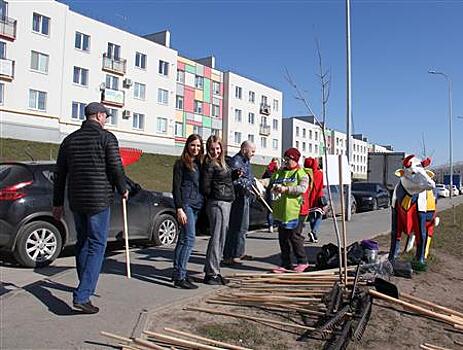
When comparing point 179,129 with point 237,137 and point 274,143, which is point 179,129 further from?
point 274,143

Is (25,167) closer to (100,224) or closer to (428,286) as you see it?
(100,224)

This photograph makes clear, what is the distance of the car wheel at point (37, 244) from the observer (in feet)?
25.7

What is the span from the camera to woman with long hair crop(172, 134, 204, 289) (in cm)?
612

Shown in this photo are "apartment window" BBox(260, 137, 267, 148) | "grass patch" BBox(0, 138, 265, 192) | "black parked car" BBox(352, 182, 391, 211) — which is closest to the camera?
"black parked car" BBox(352, 182, 391, 211)

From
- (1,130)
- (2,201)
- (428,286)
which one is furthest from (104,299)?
(1,130)

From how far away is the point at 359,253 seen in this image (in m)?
7.19

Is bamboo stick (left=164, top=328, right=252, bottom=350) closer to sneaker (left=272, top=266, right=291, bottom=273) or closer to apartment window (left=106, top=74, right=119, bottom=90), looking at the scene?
sneaker (left=272, top=266, right=291, bottom=273)

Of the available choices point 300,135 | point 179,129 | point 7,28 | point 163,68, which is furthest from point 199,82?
point 300,135

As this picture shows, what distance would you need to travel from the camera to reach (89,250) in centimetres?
515

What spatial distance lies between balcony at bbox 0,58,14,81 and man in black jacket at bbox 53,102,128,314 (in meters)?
35.1

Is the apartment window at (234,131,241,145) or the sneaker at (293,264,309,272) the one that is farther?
the apartment window at (234,131,241,145)

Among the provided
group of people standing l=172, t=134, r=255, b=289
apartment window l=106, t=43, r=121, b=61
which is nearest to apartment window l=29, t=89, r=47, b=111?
apartment window l=106, t=43, r=121, b=61

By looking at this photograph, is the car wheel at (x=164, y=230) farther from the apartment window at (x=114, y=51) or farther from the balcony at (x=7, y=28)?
the apartment window at (x=114, y=51)

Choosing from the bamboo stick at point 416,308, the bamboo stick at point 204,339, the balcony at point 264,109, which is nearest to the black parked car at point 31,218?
the bamboo stick at point 204,339
